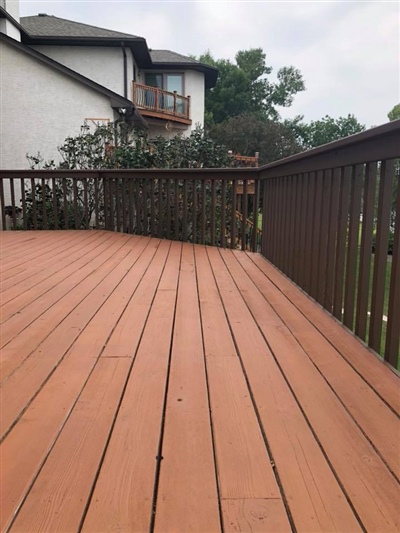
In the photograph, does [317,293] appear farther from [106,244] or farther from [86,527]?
[106,244]

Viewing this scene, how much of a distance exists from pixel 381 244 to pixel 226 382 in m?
0.81

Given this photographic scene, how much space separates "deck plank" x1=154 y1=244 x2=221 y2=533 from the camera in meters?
0.89

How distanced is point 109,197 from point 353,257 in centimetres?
446

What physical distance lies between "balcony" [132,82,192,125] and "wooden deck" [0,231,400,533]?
13411 millimetres

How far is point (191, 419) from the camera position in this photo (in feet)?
4.15

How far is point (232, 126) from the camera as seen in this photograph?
1955 centimetres

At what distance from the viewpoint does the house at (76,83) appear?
335 inches

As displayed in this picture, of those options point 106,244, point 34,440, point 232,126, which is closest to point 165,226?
point 106,244

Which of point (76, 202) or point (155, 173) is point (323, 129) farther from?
point (155, 173)

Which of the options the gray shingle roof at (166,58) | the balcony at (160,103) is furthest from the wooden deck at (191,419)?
the gray shingle roof at (166,58)

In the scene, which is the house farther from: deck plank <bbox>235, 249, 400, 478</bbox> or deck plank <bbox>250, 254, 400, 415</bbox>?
deck plank <bbox>235, 249, 400, 478</bbox>

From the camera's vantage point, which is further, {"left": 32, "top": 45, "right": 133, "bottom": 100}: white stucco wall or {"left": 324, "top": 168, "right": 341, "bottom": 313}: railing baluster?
{"left": 32, "top": 45, "right": 133, "bottom": 100}: white stucco wall

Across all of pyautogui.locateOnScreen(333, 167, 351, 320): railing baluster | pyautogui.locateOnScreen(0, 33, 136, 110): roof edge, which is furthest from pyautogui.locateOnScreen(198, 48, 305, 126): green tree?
pyautogui.locateOnScreen(333, 167, 351, 320): railing baluster

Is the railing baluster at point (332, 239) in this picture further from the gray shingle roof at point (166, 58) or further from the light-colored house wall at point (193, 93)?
the gray shingle roof at point (166, 58)
